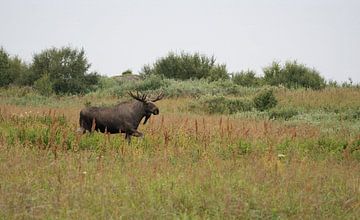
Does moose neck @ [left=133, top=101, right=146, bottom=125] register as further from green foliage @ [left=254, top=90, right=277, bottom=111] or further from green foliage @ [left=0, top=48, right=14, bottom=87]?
green foliage @ [left=0, top=48, right=14, bottom=87]

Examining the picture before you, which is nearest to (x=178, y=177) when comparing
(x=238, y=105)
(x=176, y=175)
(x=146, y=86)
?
(x=176, y=175)

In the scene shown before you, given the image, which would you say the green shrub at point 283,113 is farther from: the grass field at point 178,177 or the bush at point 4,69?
the bush at point 4,69

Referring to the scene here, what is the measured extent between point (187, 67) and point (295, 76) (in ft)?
29.8

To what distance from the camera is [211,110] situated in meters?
23.4

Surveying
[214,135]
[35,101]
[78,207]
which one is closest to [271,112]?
[214,135]

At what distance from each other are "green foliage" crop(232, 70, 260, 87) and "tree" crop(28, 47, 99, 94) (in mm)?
10729

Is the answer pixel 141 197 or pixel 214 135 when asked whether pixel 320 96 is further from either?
pixel 141 197

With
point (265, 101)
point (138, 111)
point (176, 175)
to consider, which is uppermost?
point (265, 101)

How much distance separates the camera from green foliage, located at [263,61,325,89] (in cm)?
3616

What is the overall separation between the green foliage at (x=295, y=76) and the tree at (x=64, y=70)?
13.5 meters

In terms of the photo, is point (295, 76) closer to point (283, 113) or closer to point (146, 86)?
point (146, 86)

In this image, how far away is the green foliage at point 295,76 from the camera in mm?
36162

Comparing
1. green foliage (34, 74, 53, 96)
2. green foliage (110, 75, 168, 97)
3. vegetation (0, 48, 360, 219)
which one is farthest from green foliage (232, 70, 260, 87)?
vegetation (0, 48, 360, 219)

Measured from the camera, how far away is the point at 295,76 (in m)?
36.6
